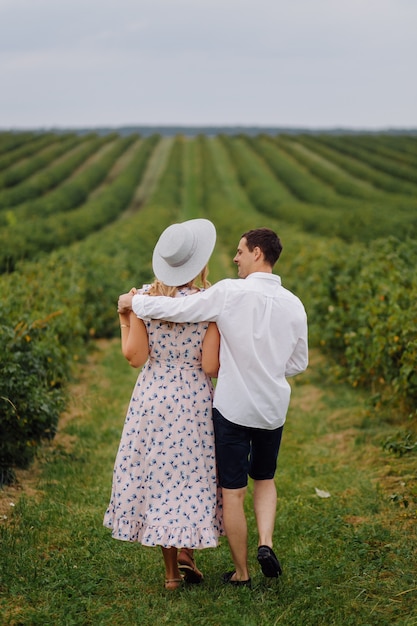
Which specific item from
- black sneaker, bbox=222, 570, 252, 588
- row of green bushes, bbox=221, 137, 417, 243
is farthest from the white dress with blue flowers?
row of green bushes, bbox=221, 137, 417, 243

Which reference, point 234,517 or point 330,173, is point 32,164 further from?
point 234,517

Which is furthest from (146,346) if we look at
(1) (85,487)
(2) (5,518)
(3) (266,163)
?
(3) (266,163)

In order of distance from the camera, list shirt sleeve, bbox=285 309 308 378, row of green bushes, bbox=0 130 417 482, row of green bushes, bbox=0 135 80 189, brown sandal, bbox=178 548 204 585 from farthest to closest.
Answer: row of green bushes, bbox=0 135 80 189 → row of green bushes, bbox=0 130 417 482 → brown sandal, bbox=178 548 204 585 → shirt sleeve, bbox=285 309 308 378

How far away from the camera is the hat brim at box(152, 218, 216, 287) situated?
3.85 m

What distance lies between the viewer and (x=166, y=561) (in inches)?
159

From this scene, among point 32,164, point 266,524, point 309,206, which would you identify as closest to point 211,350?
point 266,524

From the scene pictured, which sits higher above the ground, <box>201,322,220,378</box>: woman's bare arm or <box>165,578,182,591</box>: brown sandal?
<box>201,322,220,378</box>: woman's bare arm

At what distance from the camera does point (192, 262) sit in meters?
3.87

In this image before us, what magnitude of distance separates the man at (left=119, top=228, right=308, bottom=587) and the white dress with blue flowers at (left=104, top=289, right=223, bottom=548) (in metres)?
0.10

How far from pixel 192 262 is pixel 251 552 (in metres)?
1.94

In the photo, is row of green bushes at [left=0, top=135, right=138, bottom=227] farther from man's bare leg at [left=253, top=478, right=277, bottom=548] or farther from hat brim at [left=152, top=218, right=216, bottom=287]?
man's bare leg at [left=253, top=478, right=277, bottom=548]

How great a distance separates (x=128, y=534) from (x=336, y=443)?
3.53 metres

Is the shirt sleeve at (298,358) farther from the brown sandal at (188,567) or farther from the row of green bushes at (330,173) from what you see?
the row of green bushes at (330,173)

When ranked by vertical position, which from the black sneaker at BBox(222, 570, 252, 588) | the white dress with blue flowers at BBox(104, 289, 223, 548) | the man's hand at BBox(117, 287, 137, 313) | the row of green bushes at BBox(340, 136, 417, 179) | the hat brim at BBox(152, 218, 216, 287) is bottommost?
the row of green bushes at BBox(340, 136, 417, 179)
